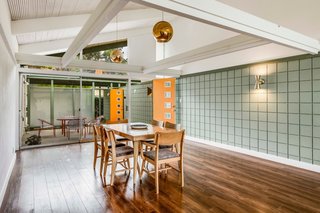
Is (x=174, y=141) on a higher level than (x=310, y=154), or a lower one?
higher

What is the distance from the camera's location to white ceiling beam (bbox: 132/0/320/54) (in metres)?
1.69

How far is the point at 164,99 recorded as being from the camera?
6766 millimetres

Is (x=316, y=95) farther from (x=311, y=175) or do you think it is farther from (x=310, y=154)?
(x=311, y=175)

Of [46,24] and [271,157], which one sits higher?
[46,24]

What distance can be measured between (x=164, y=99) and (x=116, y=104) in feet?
6.53

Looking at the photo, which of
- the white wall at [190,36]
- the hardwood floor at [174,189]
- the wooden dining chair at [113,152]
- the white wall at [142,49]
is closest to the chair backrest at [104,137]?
the wooden dining chair at [113,152]

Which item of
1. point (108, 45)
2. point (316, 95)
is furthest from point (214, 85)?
point (108, 45)

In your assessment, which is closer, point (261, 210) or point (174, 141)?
point (261, 210)

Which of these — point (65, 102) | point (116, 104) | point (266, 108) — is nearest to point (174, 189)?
point (266, 108)

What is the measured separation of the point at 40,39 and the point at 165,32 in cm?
374

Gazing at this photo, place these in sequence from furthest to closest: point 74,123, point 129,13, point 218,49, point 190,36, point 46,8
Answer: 1. point 74,123
2. point 190,36
3. point 129,13
4. point 218,49
5. point 46,8

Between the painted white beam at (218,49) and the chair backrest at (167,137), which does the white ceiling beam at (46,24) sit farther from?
the chair backrest at (167,137)

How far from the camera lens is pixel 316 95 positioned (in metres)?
3.44

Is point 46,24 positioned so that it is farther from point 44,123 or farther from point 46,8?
point 44,123
